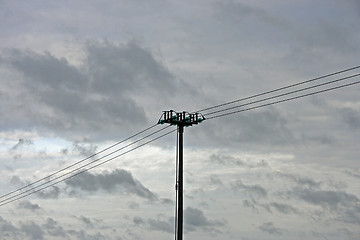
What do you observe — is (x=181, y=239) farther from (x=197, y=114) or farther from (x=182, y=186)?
(x=197, y=114)

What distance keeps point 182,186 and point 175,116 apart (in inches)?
260

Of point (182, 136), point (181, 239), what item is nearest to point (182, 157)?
point (182, 136)

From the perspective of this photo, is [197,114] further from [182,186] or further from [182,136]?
[182,186]

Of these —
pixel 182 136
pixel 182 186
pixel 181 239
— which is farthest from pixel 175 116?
pixel 181 239

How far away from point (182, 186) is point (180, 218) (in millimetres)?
2852

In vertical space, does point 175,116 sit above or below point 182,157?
above

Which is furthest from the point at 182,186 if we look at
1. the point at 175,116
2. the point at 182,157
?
the point at 175,116

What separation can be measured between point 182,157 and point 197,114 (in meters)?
4.48

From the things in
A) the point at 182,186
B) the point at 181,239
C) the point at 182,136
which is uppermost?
the point at 182,136

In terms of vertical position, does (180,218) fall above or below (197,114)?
below

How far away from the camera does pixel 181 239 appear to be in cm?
5981

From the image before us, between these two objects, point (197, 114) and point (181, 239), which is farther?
point (197, 114)

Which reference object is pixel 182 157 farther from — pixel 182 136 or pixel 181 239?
pixel 181 239

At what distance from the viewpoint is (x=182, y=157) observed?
62.2 meters
